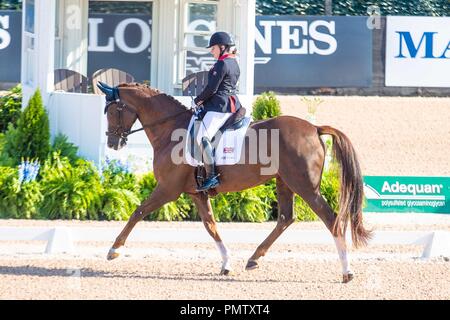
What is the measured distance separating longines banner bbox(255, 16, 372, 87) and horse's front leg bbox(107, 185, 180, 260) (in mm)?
12079

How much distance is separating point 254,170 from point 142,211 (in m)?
1.22

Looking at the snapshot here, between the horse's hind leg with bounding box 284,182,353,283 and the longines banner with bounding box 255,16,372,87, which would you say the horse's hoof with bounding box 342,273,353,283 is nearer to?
the horse's hind leg with bounding box 284,182,353,283

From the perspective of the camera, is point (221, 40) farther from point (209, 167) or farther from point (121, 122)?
point (121, 122)

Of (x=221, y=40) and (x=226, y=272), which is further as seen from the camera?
(x=226, y=272)

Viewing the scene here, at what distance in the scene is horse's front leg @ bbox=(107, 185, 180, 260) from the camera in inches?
424

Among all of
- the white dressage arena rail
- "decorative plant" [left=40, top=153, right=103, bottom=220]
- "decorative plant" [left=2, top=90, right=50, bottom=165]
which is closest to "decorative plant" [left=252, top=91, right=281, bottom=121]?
"decorative plant" [left=40, top=153, right=103, bottom=220]

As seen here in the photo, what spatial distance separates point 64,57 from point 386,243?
6.92 metres

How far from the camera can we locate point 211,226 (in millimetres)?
10992

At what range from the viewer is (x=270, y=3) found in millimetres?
26562

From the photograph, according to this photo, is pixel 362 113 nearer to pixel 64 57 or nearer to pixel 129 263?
pixel 64 57

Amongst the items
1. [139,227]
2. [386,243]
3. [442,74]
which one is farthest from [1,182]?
[442,74]

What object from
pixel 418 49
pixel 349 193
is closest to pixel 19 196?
pixel 349 193

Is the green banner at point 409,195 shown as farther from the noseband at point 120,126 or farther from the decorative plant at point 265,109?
the noseband at point 120,126

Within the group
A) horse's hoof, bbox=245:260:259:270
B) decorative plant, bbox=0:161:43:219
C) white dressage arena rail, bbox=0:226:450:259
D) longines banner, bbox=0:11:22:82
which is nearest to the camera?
horse's hoof, bbox=245:260:259:270
